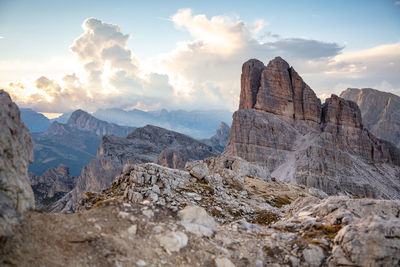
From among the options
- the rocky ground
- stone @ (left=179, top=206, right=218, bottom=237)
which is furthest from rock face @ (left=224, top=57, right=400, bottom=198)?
stone @ (left=179, top=206, right=218, bottom=237)

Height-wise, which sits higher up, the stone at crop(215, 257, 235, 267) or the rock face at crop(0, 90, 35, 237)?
the rock face at crop(0, 90, 35, 237)

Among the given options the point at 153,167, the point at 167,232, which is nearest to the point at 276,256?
the point at 167,232

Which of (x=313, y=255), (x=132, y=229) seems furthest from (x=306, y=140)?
(x=132, y=229)

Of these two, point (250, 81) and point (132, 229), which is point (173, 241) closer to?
point (132, 229)

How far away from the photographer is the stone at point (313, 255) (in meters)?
11.4

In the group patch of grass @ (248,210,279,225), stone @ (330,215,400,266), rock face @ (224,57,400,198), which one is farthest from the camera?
rock face @ (224,57,400,198)

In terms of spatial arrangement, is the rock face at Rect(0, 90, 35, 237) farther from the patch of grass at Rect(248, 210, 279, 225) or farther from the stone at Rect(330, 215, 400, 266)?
the patch of grass at Rect(248, 210, 279, 225)

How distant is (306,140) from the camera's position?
159m

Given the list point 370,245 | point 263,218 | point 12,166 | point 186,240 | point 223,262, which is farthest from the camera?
point 263,218

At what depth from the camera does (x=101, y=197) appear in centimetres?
2612

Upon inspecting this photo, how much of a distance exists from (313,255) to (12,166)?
1391 centimetres

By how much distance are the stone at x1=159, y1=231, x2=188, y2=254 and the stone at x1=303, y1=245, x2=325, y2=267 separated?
19.1ft

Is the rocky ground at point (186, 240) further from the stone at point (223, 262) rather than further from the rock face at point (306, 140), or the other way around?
the rock face at point (306, 140)

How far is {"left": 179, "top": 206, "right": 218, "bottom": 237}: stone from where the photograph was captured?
1238 cm
